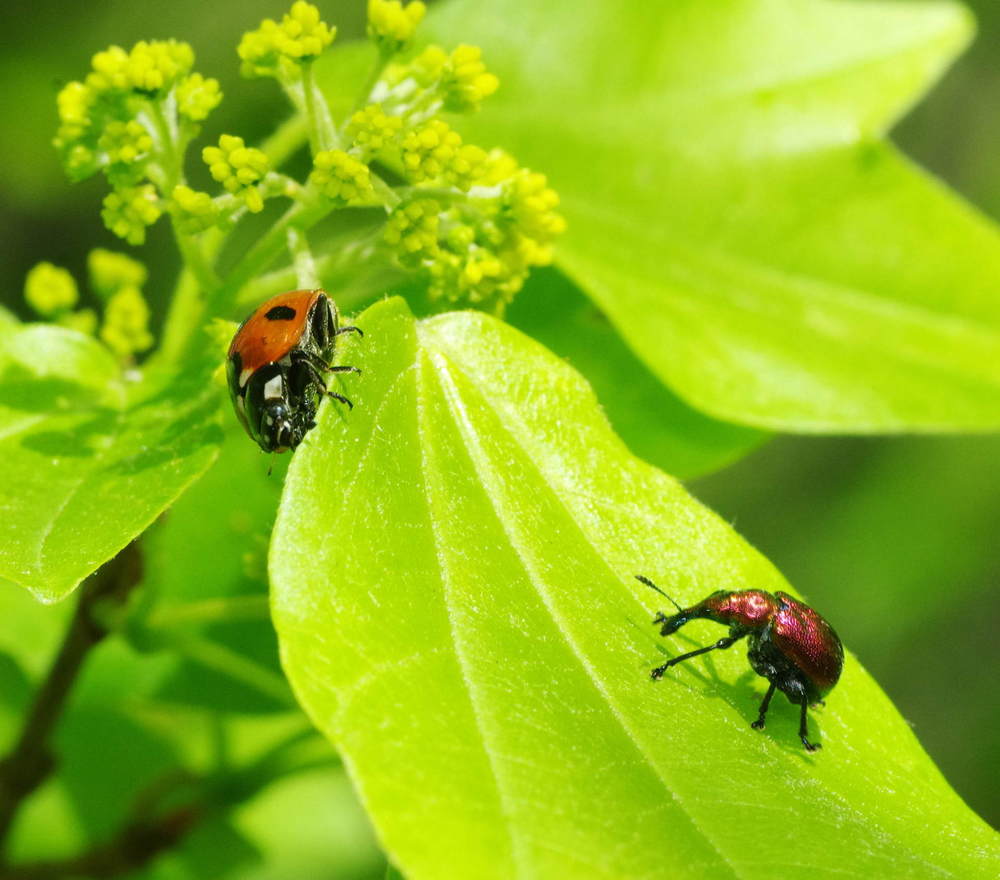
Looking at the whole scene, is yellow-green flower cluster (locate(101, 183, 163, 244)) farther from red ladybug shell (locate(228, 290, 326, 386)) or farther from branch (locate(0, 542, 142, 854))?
branch (locate(0, 542, 142, 854))

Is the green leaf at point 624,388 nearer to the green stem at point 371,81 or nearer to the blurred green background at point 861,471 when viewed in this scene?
the green stem at point 371,81

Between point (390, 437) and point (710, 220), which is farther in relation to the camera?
point (710, 220)

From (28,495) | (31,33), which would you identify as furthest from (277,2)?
(28,495)

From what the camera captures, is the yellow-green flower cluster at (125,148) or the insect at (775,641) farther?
the yellow-green flower cluster at (125,148)

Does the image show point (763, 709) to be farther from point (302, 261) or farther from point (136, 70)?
point (136, 70)

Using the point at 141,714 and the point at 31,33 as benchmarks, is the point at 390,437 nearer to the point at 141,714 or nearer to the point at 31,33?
the point at 141,714

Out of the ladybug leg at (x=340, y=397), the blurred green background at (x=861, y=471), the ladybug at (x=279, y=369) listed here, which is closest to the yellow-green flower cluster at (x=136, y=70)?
the ladybug at (x=279, y=369)
